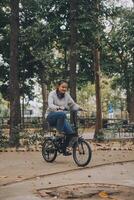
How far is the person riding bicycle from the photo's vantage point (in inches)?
439

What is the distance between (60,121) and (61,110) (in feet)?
0.84

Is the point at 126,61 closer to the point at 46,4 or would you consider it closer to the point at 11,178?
the point at 46,4

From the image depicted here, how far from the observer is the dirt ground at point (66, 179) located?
6835 millimetres

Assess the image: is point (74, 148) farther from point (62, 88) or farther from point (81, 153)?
point (62, 88)

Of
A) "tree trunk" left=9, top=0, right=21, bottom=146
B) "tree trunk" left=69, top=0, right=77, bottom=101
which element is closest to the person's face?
"tree trunk" left=9, top=0, right=21, bottom=146

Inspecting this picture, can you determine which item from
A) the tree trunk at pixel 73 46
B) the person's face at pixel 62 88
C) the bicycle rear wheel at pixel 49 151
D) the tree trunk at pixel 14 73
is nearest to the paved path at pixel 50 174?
the bicycle rear wheel at pixel 49 151

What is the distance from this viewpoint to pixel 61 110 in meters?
11.2

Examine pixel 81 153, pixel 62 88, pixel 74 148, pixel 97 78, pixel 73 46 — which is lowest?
pixel 81 153

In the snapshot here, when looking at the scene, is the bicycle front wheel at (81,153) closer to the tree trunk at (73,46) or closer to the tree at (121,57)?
the tree trunk at (73,46)

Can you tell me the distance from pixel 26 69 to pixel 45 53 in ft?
28.6

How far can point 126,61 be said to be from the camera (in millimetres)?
41281

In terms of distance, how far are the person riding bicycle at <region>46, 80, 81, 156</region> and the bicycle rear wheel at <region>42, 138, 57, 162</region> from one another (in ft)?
1.29

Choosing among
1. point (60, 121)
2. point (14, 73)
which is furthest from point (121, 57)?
point (60, 121)

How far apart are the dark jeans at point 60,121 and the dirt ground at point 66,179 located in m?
0.75
